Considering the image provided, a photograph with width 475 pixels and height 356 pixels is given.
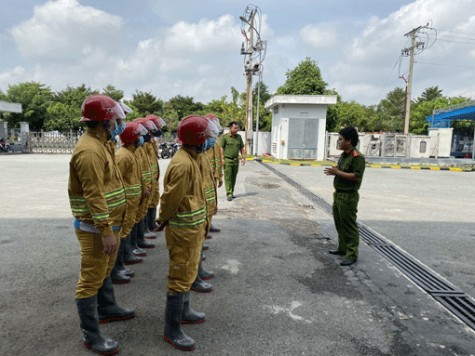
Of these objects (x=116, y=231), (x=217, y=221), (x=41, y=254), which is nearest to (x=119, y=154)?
(x=116, y=231)

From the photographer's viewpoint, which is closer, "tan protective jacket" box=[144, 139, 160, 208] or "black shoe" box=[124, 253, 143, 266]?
"black shoe" box=[124, 253, 143, 266]

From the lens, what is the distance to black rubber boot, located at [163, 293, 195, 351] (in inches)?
105

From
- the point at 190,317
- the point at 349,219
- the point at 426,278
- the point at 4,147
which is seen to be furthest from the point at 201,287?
the point at 4,147

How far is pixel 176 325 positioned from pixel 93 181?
1.27 meters

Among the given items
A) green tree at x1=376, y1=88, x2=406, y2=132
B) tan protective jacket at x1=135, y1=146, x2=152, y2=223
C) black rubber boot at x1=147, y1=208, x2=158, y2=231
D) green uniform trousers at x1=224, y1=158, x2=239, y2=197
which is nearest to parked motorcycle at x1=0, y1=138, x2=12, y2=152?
green uniform trousers at x1=224, y1=158, x2=239, y2=197

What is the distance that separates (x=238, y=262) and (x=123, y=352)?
2090 mm

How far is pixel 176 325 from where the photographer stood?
8.93 ft

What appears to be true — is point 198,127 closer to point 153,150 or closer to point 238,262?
point 238,262

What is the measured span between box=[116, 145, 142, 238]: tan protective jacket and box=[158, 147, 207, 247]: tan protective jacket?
1.40m

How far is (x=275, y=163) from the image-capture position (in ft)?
64.7

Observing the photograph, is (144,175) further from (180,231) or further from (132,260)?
(180,231)

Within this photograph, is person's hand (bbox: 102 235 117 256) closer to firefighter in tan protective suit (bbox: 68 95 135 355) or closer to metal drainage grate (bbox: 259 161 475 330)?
firefighter in tan protective suit (bbox: 68 95 135 355)

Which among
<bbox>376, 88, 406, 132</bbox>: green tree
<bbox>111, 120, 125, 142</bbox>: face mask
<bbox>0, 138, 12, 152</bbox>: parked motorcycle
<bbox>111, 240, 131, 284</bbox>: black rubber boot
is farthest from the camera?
<bbox>376, 88, 406, 132</bbox>: green tree

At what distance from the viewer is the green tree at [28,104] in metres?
35.6
